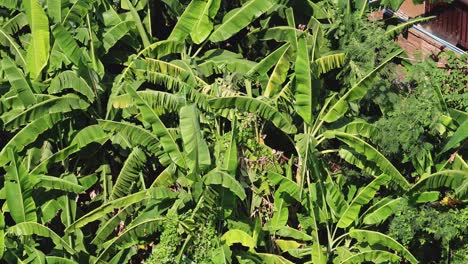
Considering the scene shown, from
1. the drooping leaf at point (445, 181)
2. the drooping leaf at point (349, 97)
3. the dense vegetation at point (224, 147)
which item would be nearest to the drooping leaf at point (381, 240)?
the dense vegetation at point (224, 147)

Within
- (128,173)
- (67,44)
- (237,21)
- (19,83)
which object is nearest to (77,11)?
(67,44)

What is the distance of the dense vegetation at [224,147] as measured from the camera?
9.41m

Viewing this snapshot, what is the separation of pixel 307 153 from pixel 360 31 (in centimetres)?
193

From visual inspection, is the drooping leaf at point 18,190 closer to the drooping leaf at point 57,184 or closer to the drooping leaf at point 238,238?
the drooping leaf at point 57,184

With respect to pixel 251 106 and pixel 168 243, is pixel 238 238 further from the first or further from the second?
pixel 251 106

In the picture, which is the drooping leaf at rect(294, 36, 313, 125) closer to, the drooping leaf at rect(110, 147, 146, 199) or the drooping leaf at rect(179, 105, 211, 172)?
the drooping leaf at rect(179, 105, 211, 172)

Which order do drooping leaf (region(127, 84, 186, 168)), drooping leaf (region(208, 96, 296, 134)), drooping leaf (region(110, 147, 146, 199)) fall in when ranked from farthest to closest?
1. drooping leaf (region(110, 147, 146, 199))
2. drooping leaf (region(208, 96, 296, 134))
3. drooping leaf (region(127, 84, 186, 168))

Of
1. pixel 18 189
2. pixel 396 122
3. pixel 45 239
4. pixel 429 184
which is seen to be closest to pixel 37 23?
pixel 18 189

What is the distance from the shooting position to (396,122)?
9516 mm

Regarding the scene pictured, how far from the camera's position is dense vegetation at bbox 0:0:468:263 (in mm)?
9406

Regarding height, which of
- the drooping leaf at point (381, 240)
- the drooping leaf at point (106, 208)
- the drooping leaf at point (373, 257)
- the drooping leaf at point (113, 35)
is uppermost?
the drooping leaf at point (113, 35)

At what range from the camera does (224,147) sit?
9508 mm

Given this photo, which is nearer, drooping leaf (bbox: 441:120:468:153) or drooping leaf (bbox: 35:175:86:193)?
drooping leaf (bbox: 35:175:86:193)

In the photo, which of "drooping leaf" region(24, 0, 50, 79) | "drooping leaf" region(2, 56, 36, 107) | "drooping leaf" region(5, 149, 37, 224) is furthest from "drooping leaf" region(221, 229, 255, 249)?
"drooping leaf" region(24, 0, 50, 79)
